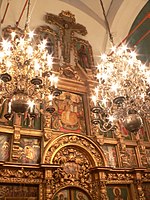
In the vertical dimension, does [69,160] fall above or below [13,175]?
above

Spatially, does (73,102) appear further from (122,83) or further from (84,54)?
(122,83)

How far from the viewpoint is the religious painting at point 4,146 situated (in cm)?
714

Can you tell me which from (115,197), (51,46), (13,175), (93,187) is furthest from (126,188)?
(51,46)

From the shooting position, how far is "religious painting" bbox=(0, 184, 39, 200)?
664 centimetres

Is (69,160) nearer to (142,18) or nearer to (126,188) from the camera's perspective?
(126,188)

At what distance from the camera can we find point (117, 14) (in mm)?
11289

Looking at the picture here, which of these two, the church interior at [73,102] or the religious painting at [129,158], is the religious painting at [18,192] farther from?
the religious painting at [129,158]

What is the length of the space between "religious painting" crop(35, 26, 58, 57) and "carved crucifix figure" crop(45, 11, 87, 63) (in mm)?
292

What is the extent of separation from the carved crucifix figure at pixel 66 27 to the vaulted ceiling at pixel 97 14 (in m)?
0.42

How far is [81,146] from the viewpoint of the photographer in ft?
27.2

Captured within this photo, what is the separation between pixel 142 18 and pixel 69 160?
284 inches

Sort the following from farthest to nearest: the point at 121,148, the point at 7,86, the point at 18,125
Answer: the point at 121,148
the point at 18,125
the point at 7,86

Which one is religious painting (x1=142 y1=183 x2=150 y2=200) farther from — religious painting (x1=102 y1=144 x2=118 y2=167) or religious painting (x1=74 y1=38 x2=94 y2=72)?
religious painting (x1=74 y1=38 x2=94 y2=72)

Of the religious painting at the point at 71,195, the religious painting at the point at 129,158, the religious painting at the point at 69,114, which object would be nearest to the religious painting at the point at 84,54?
the religious painting at the point at 69,114
